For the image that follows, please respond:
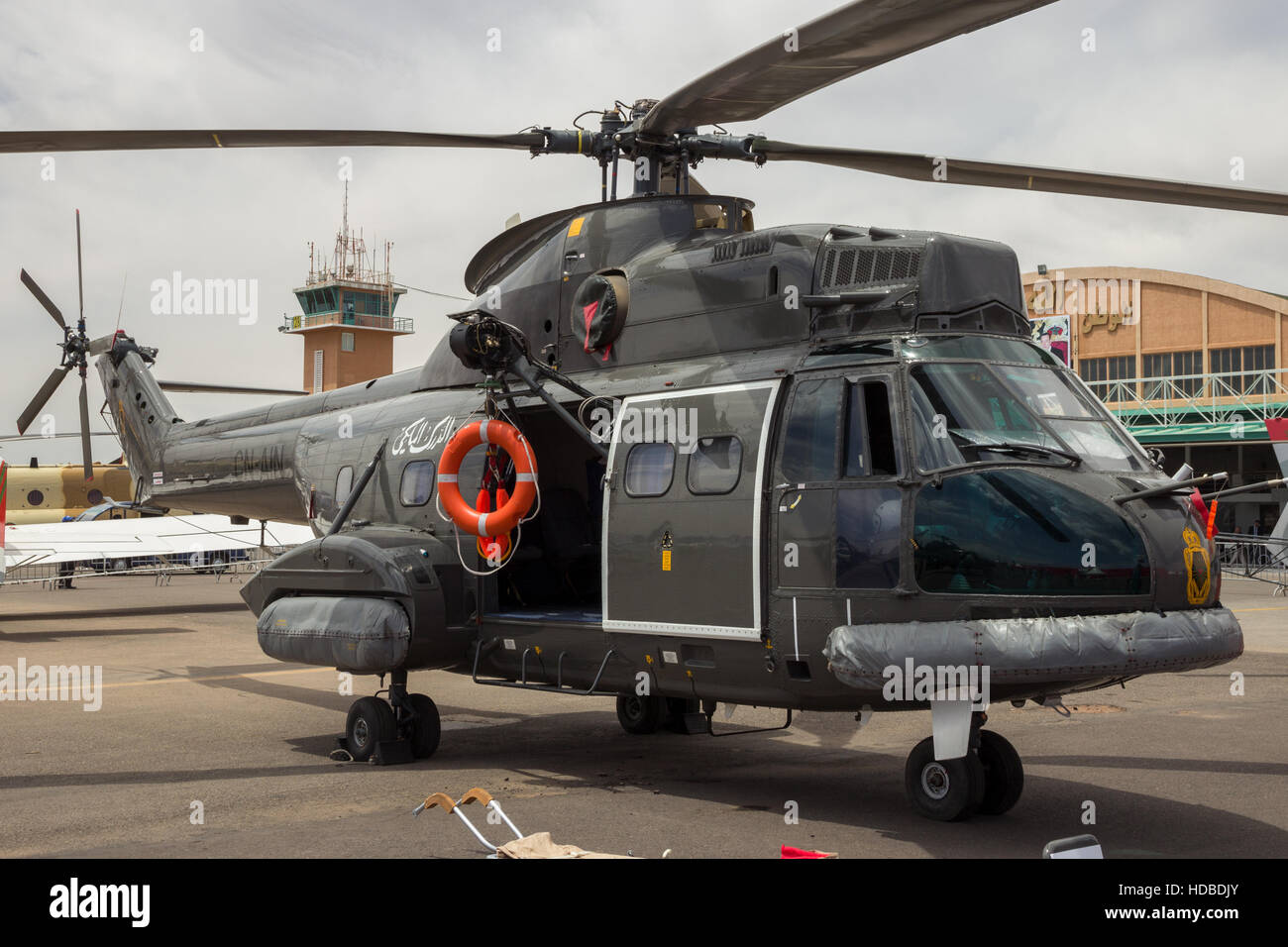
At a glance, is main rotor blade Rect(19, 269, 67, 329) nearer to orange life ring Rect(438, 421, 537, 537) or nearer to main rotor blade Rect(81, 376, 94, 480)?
main rotor blade Rect(81, 376, 94, 480)

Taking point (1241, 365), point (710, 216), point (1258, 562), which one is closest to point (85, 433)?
point (710, 216)

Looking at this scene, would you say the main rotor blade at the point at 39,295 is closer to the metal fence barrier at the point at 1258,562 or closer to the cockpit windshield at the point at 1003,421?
the cockpit windshield at the point at 1003,421

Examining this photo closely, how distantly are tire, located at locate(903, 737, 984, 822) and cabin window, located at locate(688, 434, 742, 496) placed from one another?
2247 millimetres

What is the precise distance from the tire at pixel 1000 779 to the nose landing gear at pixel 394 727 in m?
4.99

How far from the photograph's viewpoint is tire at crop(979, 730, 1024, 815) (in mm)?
8289

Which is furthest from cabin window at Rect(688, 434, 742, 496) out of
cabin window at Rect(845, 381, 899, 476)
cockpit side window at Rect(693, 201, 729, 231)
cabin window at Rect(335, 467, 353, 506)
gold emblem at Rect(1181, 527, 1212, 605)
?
cabin window at Rect(335, 467, 353, 506)

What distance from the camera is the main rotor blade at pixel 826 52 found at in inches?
246

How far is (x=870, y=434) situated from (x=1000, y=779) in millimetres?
2587

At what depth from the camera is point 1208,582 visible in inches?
308

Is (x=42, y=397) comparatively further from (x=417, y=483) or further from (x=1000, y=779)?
(x=1000, y=779)

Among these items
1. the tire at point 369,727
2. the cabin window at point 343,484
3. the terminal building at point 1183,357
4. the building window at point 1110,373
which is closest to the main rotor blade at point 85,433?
the cabin window at point 343,484

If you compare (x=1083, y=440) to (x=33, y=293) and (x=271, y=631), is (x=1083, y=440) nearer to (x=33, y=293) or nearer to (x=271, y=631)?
(x=271, y=631)
